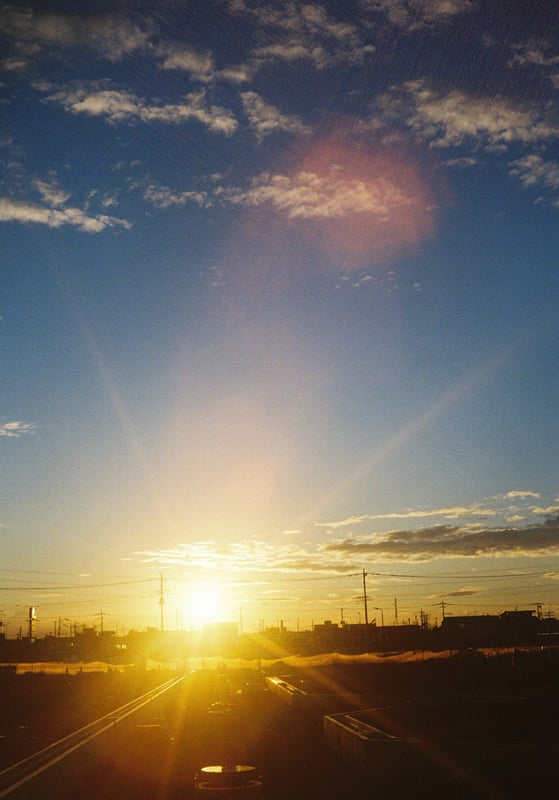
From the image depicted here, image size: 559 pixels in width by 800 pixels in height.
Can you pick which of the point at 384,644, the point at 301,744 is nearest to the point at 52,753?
the point at 301,744

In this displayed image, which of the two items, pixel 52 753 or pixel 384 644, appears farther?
pixel 384 644

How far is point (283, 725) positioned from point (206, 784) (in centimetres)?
1621

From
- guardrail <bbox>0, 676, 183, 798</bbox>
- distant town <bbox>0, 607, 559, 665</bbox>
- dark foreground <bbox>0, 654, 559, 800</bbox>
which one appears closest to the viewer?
dark foreground <bbox>0, 654, 559, 800</bbox>

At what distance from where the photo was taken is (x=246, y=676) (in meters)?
77.7

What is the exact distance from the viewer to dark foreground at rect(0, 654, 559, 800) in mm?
16922

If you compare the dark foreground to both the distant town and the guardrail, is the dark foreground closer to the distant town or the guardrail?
the guardrail

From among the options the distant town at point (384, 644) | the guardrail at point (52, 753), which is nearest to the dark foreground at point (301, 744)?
the guardrail at point (52, 753)

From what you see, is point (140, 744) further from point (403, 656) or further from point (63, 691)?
point (403, 656)

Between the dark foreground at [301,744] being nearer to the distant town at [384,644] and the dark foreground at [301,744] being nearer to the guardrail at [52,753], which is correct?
the guardrail at [52,753]

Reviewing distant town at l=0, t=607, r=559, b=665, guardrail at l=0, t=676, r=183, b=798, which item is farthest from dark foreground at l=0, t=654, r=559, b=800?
distant town at l=0, t=607, r=559, b=665

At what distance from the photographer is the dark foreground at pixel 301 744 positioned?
55.5 feet

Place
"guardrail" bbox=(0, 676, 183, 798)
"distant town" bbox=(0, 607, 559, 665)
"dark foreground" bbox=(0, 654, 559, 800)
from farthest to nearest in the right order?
"distant town" bbox=(0, 607, 559, 665)
"guardrail" bbox=(0, 676, 183, 798)
"dark foreground" bbox=(0, 654, 559, 800)

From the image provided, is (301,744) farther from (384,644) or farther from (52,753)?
(384,644)

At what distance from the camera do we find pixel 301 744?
26.6 m
